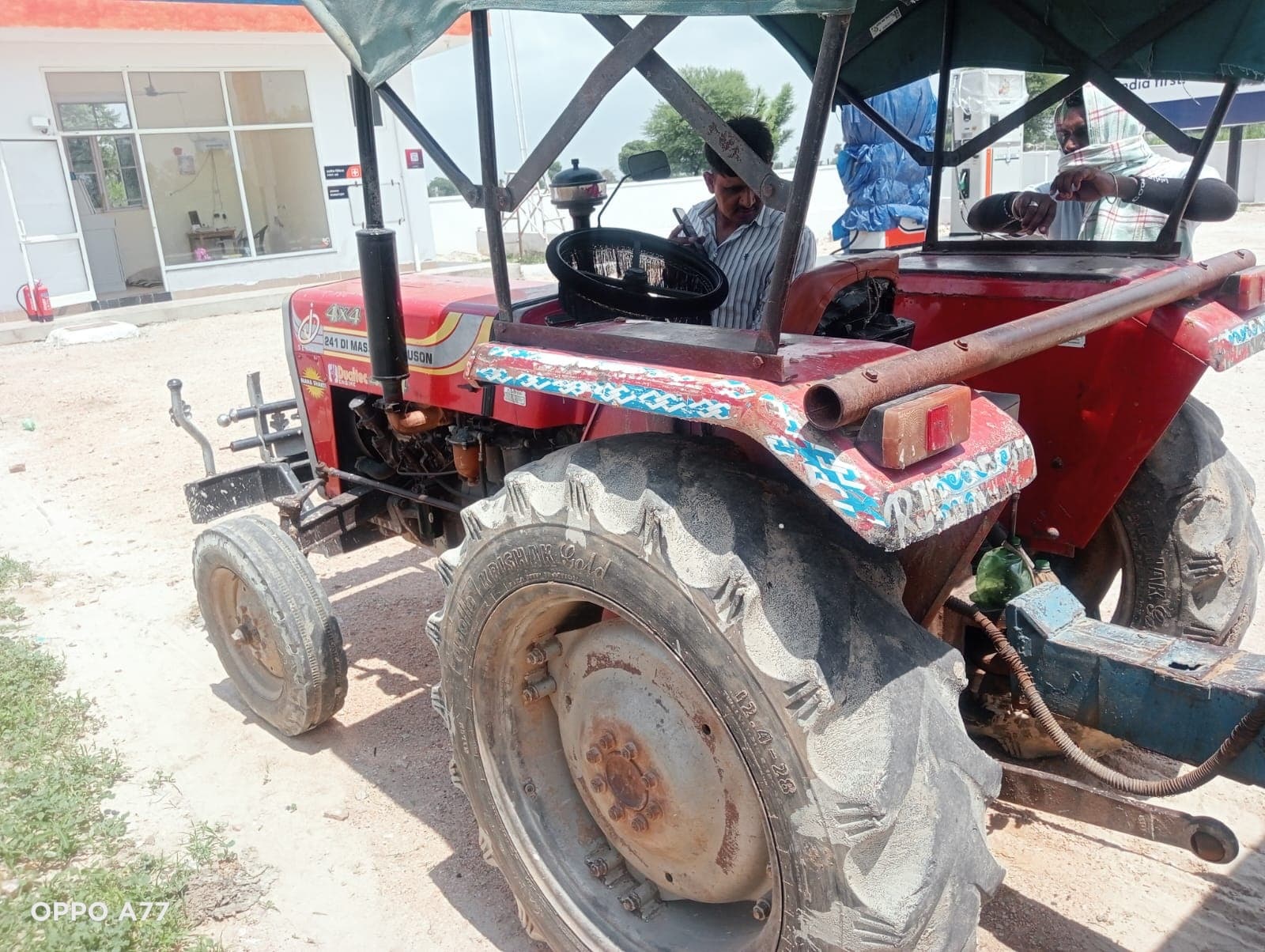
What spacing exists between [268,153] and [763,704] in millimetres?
17930

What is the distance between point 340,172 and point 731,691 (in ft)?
55.9

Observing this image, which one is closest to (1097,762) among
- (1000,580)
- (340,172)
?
(1000,580)

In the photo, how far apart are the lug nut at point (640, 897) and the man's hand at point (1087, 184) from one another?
103 inches

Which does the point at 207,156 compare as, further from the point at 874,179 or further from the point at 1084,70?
the point at 1084,70

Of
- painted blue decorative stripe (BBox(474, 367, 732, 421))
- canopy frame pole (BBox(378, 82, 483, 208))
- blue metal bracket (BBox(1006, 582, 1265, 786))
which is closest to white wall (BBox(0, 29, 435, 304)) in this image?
canopy frame pole (BBox(378, 82, 483, 208))

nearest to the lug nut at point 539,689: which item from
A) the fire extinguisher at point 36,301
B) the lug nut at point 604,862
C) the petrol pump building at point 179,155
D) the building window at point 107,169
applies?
the lug nut at point 604,862

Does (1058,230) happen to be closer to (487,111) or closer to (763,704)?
(487,111)

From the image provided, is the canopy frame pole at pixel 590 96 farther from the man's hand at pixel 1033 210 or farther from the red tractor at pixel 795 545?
the man's hand at pixel 1033 210

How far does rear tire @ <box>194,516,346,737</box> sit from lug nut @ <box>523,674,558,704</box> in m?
1.23

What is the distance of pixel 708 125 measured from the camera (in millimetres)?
2023

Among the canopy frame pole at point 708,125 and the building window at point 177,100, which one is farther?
the building window at point 177,100

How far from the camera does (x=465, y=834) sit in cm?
316

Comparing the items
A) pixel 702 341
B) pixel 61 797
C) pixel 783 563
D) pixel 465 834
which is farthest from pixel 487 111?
pixel 61 797

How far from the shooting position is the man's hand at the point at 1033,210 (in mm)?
3613
